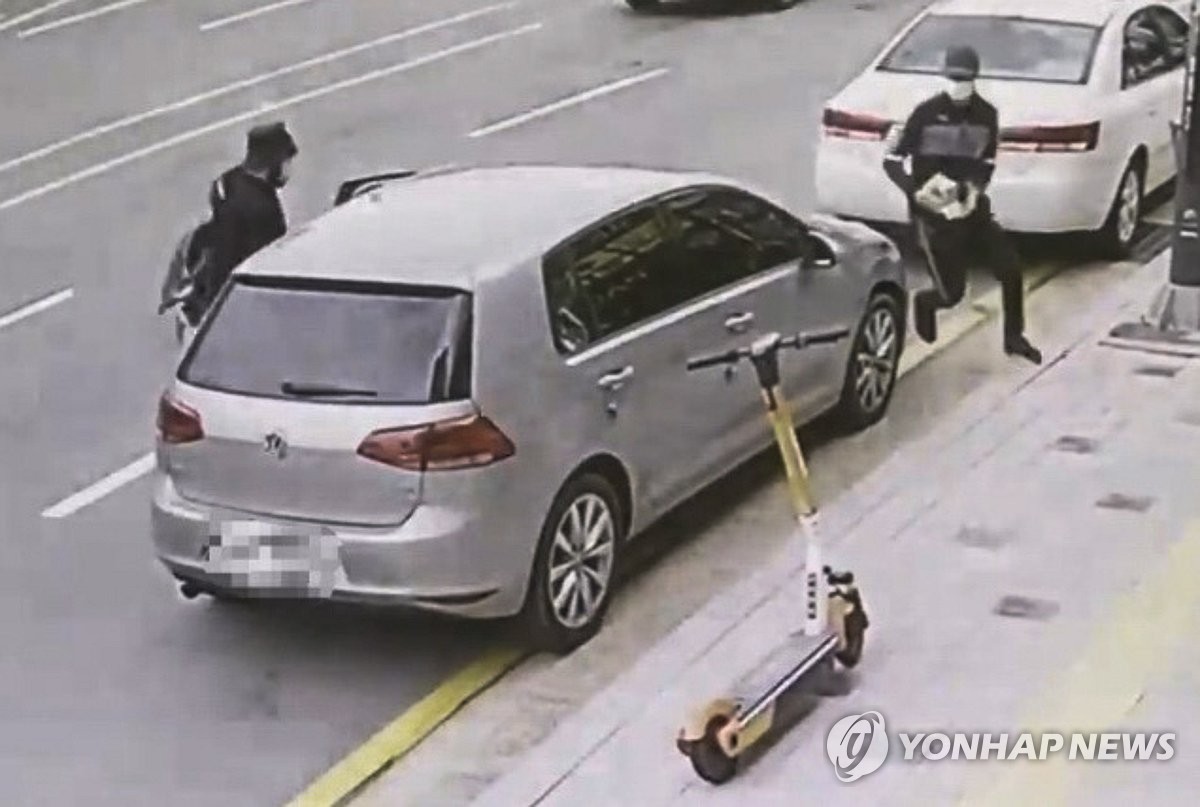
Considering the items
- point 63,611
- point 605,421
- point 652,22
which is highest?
point 605,421

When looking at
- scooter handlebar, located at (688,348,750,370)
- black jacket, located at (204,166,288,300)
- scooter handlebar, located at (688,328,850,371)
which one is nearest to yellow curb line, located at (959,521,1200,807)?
scooter handlebar, located at (688,328,850,371)

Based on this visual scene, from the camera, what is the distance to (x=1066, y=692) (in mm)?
8172

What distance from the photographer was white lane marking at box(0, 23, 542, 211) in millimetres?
18438

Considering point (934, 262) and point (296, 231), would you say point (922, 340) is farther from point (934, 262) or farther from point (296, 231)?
point (296, 231)

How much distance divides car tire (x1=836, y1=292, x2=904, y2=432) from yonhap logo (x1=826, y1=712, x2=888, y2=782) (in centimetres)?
352

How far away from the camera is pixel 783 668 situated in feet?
26.0

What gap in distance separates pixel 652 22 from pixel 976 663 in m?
18.3

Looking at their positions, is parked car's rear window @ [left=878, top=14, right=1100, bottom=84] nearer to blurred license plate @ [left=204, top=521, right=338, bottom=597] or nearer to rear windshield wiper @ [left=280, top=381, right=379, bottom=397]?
rear windshield wiper @ [left=280, top=381, right=379, bottom=397]

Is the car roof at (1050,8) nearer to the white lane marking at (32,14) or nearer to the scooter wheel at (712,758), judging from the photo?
the scooter wheel at (712,758)

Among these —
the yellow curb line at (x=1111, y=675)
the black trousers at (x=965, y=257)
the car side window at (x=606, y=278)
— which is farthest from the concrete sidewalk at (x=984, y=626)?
the car side window at (x=606, y=278)

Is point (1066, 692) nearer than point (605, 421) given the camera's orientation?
Yes

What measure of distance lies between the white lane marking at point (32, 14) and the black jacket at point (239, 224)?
53.5 ft

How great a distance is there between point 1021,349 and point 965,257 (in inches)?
23.7

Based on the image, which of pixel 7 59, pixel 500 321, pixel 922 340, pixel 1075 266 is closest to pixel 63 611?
pixel 500 321
